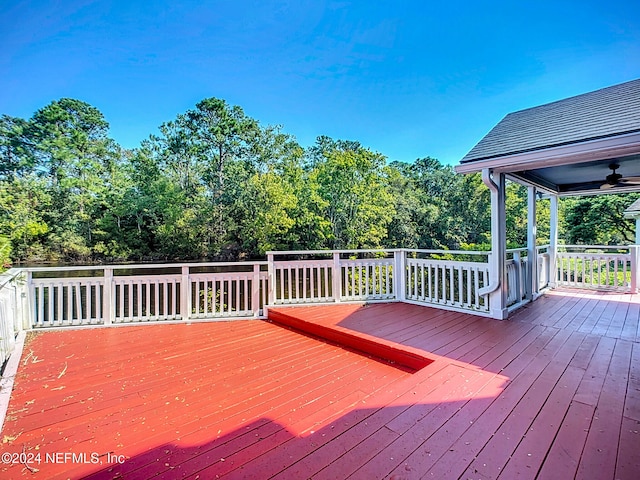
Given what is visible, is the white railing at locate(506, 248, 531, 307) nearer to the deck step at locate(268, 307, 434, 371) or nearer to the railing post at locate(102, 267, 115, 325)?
the deck step at locate(268, 307, 434, 371)

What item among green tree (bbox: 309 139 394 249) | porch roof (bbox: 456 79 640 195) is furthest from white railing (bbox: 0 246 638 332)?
green tree (bbox: 309 139 394 249)

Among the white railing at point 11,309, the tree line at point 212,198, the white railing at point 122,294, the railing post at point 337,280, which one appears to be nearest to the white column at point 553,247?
the railing post at point 337,280

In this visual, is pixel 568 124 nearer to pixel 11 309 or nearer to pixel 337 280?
pixel 337 280

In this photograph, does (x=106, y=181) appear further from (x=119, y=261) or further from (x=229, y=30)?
(x=229, y=30)

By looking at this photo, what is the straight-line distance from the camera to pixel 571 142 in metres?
3.30

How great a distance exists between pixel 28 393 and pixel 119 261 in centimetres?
1818

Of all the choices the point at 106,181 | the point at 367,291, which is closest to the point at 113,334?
the point at 367,291

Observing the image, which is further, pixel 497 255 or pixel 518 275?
pixel 518 275

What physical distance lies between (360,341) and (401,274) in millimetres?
2089

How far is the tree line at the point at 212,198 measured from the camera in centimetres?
1577

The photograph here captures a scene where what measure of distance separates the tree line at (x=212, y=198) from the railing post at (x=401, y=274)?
1088cm

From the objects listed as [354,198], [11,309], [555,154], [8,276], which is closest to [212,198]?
[354,198]

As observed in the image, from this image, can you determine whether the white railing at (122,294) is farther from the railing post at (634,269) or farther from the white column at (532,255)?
the railing post at (634,269)

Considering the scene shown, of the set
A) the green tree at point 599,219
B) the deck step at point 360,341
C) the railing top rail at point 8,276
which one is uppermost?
the green tree at point 599,219
